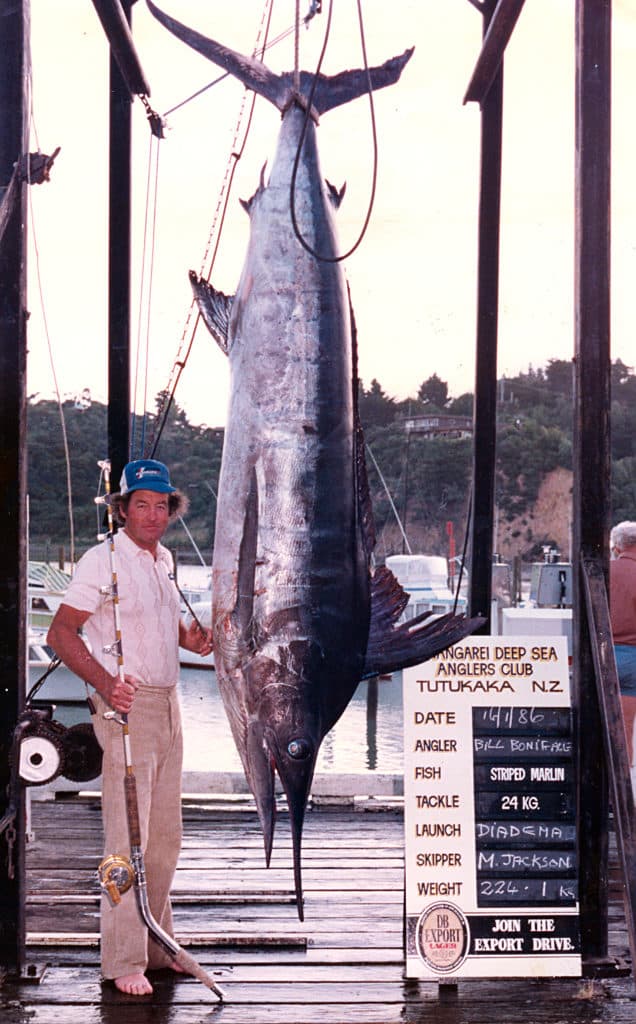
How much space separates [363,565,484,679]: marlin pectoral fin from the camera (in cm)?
302

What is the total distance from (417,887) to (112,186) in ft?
7.79

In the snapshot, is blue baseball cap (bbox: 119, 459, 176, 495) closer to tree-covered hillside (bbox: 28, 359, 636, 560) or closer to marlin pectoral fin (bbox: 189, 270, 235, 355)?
marlin pectoral fin (bbox: 189, 270, 235, 355)

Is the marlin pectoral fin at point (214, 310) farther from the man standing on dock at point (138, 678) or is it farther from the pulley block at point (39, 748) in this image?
the pulley block at point (39, 748)

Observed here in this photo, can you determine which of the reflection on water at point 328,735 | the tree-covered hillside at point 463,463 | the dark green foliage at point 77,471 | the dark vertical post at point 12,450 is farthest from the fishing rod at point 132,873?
the tree-covered hillside at point 463,463

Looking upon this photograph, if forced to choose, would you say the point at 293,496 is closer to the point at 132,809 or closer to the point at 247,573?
the point at 247,573

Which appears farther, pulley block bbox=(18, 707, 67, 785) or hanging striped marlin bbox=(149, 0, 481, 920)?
pulley block bbox=(18, 707, 67, 785)

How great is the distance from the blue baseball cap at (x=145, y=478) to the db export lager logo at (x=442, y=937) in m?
1.22

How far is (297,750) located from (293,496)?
22.1 inches

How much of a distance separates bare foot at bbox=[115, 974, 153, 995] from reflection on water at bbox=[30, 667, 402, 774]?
41.4 feet

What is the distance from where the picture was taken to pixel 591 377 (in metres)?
3.31

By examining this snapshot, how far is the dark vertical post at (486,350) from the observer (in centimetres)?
450

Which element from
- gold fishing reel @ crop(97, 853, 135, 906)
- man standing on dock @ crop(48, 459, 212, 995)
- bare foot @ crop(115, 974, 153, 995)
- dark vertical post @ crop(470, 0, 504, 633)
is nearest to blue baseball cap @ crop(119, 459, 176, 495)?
man standing on dock @ crop(48, 459, 212, 995)

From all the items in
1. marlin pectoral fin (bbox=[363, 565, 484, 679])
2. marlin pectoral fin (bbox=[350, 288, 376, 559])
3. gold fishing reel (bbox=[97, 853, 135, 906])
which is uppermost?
marlin pectoral fin (bbox=[350, 288, 376, 559])

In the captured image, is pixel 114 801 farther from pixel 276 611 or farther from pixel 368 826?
pixel 368 826
